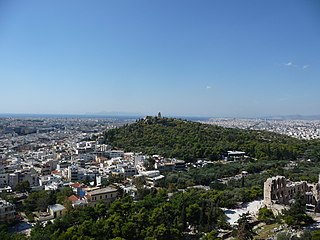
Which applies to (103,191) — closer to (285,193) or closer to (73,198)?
(73,198)

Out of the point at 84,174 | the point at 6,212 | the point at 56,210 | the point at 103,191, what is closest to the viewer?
the point at 6,212

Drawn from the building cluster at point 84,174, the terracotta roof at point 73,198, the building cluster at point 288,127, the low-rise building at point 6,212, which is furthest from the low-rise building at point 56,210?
the building cluster at point 288,127

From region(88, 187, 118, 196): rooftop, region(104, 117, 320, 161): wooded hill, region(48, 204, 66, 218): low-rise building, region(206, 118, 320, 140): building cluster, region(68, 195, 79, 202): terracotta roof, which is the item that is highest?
region(104, 117, 320, 161): wooded hill

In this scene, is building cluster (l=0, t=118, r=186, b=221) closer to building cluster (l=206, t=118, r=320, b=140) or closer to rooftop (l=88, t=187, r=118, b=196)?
rooftop (l=88, t=187, r=118, b=196)

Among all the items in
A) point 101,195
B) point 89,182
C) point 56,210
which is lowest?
point 89,182

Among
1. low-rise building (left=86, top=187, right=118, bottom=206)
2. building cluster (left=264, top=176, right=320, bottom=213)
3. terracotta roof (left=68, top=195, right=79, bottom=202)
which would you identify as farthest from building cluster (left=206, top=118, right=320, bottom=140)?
terracotta roof (left=68, top=195, right=79, bottom=202)

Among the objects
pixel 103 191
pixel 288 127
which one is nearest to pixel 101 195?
pixel 103 191
